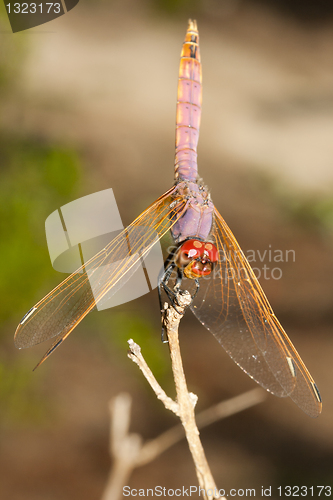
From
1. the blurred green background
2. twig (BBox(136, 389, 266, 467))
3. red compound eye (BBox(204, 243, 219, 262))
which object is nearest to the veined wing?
red compound eye (BBox(204, 243, 219, 262))

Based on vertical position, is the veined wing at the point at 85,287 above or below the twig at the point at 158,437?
above

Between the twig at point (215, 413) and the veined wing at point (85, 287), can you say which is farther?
the twig at point (215, 413)

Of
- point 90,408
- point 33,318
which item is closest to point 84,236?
point 33,318

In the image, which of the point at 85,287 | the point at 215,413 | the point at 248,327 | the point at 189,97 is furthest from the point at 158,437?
the point at 189,97

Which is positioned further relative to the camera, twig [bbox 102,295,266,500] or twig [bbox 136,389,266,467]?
twig [bbox 136,389,266,467]

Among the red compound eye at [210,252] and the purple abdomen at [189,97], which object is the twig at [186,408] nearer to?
the red compound eye at [210,252]

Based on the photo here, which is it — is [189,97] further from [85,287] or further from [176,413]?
[176,413]

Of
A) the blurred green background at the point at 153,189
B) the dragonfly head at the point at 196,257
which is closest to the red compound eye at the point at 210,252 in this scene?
the dragonfly head at the point at 196,257

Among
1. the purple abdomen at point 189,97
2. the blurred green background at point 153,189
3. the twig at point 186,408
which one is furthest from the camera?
the blurred green background at point 153,189

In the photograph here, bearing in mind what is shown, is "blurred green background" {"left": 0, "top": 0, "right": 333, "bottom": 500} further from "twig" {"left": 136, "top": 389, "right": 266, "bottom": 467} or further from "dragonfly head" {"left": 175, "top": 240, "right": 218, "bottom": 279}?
"dragonfly head" {"left": 175, "top": 240, "right": 218, "bottom": 279}
